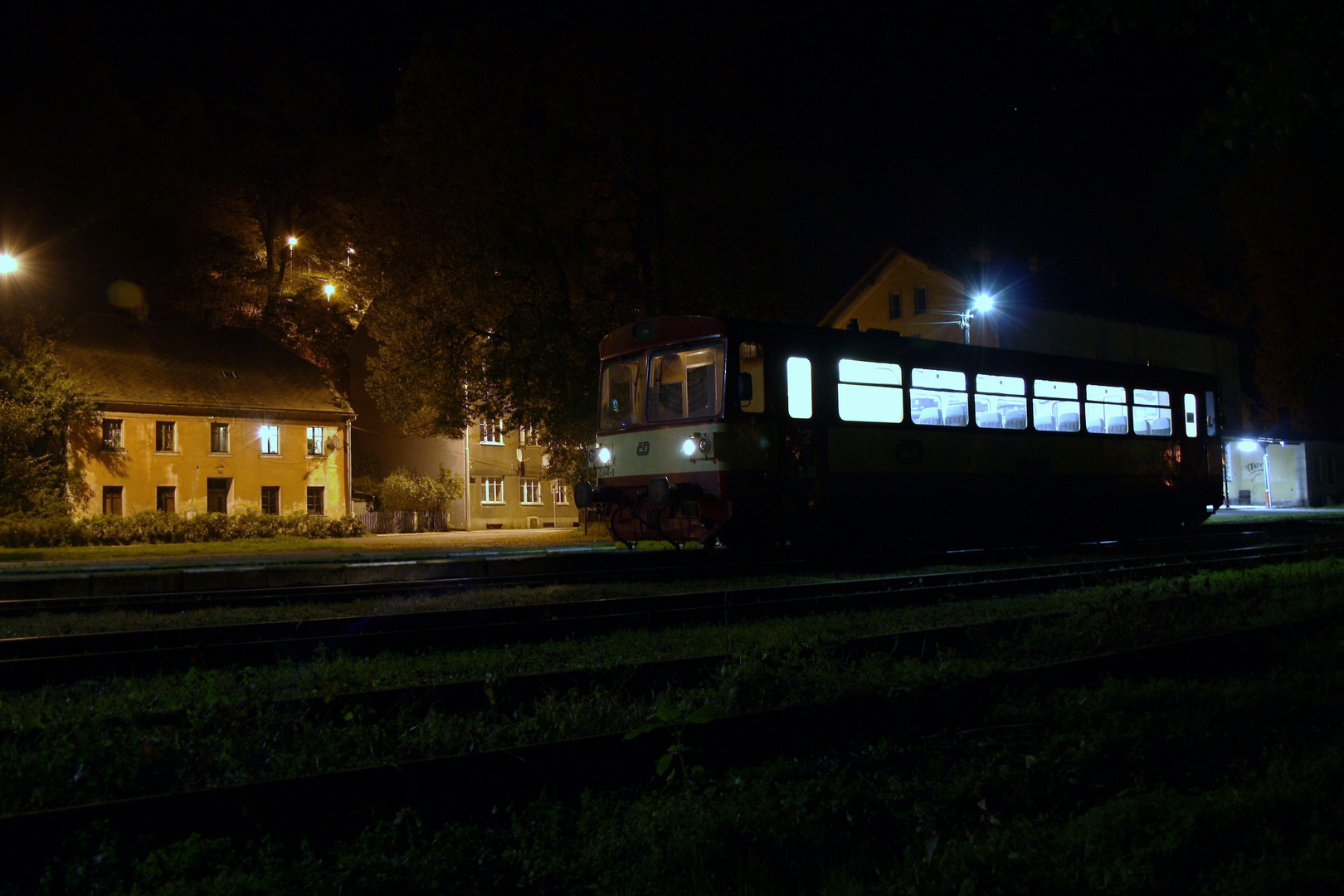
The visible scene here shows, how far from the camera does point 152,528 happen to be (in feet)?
99.9

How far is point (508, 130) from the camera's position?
84.7 ft

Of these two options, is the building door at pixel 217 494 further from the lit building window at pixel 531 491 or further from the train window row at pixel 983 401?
the train window row at pixel 983 401

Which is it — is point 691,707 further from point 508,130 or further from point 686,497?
point 508,130

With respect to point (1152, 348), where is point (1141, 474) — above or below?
below

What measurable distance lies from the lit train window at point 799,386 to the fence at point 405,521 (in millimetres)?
27454

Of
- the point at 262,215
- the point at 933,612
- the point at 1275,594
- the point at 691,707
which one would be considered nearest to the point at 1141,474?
the point at 1275,594

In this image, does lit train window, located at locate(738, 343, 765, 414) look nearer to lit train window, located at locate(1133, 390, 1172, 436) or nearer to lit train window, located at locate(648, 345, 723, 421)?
lit train window, located at locate(648, 345, 723, 421)

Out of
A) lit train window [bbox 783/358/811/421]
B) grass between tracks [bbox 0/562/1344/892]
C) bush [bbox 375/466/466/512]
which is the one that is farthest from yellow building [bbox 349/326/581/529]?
grass between tracks [bbox 0/562/1344/892]

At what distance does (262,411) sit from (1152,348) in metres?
41.0

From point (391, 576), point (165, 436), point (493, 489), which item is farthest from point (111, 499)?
point (391, 576)

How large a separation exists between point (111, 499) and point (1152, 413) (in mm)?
32732

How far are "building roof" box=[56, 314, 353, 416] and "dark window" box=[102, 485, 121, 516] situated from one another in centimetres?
299

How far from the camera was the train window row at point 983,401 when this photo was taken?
1534 cm

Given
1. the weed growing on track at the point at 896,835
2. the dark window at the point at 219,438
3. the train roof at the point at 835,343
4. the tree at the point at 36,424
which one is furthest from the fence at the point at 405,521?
the weed growing on track at the point at 896,835
